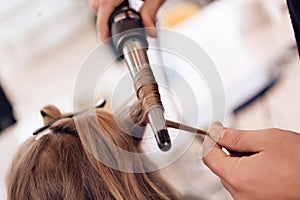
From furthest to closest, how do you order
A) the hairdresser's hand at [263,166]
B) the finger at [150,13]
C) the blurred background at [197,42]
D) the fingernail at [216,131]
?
1. the blurred background at [197,42]
2. the finger at [150,13]
3. the fingernail at [216,131]
4. the hairdresser's hand at [263,166]

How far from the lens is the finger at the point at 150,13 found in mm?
983

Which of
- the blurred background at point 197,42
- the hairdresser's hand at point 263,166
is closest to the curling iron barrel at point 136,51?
the hairdresser's hand at point 263,166

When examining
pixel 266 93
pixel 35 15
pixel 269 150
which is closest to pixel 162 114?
pixel 269 150

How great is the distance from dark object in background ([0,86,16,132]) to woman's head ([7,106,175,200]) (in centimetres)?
98

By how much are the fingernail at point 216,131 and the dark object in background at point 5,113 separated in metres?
1.20

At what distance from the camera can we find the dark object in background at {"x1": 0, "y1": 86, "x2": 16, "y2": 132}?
1.90 meters

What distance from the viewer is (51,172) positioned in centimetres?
91

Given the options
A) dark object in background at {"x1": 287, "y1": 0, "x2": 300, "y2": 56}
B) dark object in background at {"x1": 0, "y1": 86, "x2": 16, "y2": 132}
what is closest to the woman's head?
dark object in background at {"x1": 287, "y1": 0, "x2": 300, "y2": 56}

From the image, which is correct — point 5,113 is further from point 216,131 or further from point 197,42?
point 216,131

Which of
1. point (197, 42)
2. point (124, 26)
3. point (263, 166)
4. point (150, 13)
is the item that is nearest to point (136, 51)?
point (124, 26)

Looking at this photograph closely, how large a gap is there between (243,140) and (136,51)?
0.24m

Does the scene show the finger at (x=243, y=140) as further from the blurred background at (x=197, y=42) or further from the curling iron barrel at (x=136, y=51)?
the blurred background at (x=197, y=42)

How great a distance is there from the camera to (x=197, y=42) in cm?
194

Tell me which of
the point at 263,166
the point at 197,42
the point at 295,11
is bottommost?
the point at 197,42
